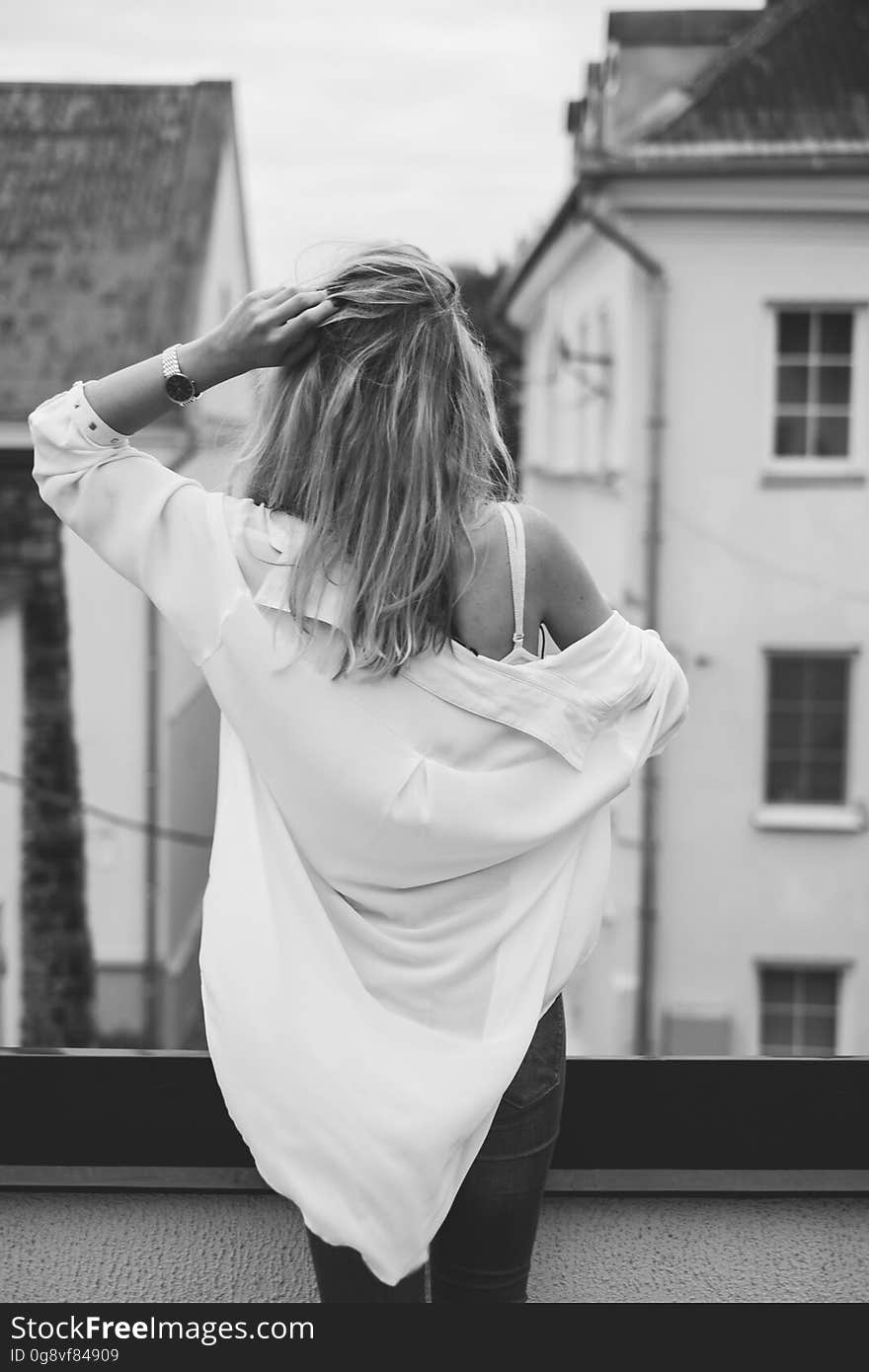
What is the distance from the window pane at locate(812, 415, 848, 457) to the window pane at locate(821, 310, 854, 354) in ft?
1.34

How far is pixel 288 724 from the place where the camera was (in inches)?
36.8

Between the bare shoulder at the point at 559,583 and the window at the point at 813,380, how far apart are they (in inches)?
356

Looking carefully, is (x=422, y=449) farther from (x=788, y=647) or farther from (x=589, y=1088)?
(x=788, y=647)

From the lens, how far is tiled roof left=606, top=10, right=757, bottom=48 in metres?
9.41

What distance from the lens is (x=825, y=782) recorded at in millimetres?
10352

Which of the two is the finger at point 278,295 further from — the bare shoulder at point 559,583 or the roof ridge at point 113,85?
the roof ridge at point 113,85

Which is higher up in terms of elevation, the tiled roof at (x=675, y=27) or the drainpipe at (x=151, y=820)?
the tiled roof at (x=675, y=27)

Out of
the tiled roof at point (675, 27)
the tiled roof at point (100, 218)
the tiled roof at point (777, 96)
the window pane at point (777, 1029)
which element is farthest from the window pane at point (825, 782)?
the tiled roof at point (100, 218)

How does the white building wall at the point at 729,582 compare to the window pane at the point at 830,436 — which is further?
the window pane at the point at 830,436

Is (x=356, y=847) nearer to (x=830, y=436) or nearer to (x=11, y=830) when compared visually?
(x=11, y=830)

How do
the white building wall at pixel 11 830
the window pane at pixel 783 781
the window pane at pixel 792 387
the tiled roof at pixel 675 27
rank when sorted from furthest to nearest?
the window pane at pixel 783 781 → the window pane at pixel 792 387 → the tiled roof at pixel 675 27 → the white building wall at pixel 11 830

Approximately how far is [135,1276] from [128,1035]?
9.38 meters

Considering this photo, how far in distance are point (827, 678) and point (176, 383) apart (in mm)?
9788

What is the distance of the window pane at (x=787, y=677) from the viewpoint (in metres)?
10.4
